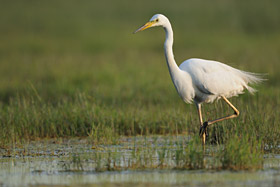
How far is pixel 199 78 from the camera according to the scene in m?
7.84

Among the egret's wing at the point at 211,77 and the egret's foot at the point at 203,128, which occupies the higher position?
the egret's wing at the point at 211,77

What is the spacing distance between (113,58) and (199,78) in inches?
434

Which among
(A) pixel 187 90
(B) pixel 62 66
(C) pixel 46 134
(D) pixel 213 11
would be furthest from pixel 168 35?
(D) pixel 213 11

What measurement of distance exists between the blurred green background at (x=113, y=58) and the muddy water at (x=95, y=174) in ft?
3.64

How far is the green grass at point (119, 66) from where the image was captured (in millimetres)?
8672

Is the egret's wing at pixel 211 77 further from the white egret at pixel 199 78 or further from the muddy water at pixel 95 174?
the muddy water at pixel 95 174

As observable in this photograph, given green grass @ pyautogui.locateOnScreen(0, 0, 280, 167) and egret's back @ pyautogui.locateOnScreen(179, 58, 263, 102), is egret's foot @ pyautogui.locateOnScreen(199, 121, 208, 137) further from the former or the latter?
egret's back @ pyautogui.locateOnScreen(179, 58, 263, 102)

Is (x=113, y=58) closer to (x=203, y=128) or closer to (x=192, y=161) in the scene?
(x=203, y=128)

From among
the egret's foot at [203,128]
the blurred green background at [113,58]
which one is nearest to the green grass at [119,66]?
the blurred green background at [113,58]

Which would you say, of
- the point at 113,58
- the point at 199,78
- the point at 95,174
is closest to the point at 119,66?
the point at 113,58

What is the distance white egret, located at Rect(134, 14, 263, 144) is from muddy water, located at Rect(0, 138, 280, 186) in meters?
1.32

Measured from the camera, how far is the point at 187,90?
7836 mm

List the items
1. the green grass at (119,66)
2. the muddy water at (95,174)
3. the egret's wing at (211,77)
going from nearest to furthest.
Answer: the muddy water at (95,174) → the egret's wing at (211,77) → the green grass at (119,66)

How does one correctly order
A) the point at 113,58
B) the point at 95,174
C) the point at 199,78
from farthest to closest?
1. the point at 113,58
2. the point at 199,78
3. the point at 95,174
